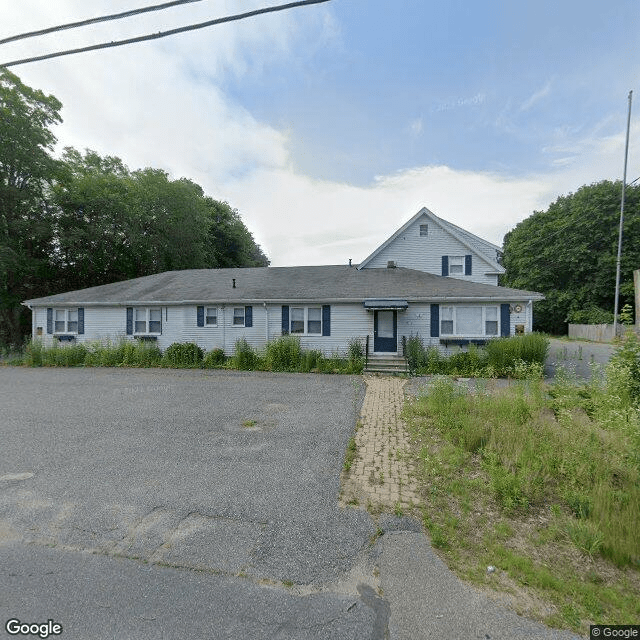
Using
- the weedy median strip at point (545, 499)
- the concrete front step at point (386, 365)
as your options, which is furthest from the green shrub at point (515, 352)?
the weedy median strip at point (545, 499)

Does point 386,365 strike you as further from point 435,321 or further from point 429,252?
point 429,252

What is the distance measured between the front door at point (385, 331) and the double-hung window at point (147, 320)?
9.90 meters

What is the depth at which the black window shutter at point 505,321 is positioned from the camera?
12625 mm

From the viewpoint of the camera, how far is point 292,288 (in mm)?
15000

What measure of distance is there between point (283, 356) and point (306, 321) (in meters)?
2.11

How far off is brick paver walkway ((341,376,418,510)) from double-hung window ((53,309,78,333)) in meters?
15.5

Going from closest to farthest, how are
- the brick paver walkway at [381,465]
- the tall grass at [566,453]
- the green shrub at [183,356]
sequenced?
the tall grass at [566,453] → the brick paver walkway at [381,465] → the green shrub at [183,356]

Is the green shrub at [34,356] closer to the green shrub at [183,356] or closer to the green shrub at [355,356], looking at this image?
the green shrub at [183,356]

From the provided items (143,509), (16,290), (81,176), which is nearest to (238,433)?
(143,509)

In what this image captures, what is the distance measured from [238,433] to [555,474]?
484 centimetres

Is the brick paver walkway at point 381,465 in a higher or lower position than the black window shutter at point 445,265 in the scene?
lower

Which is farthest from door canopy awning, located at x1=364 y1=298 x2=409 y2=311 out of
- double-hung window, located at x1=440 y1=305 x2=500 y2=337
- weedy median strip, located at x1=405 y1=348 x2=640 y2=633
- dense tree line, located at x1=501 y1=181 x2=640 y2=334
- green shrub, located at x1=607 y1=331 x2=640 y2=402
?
dense tree line, located at x1=501 y1=181 x2=640 y2=334

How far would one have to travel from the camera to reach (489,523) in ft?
10.8

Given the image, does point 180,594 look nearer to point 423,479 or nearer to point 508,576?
point 508,576
